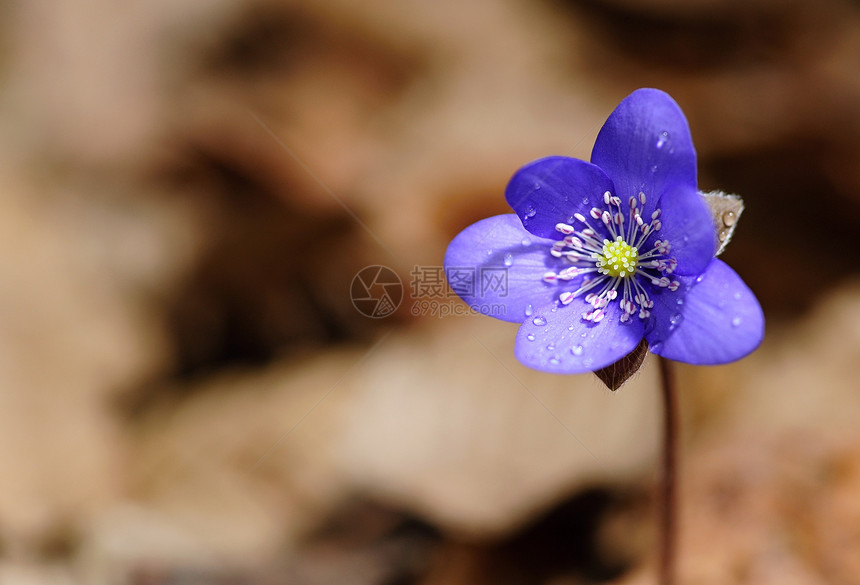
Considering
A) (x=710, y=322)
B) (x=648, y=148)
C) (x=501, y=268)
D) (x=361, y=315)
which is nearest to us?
(x=710, y=322)

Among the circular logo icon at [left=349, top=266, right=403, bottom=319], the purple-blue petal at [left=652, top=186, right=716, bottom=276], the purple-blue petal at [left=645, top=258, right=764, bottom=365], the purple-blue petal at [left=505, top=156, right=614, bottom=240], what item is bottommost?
the purple-blue petal at [left=645, top=258, right=764, bottom=365]

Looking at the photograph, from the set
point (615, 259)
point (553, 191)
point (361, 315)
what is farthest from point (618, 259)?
point (361, 315)

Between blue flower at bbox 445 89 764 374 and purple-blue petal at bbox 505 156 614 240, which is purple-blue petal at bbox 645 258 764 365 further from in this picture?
purple-blue petal at bbox 505 156 614 240

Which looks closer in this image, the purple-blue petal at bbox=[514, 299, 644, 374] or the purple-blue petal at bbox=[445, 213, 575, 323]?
the purple-blue petal at bbox=[514, 299, 644, 374]

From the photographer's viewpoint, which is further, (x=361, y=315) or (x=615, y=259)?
(x=361, y=315)

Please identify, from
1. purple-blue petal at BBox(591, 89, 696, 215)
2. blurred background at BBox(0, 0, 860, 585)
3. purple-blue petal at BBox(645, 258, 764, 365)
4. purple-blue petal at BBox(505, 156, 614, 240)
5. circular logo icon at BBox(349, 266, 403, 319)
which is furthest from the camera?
circular logo icon at BBox(349, 266, 403, 319)

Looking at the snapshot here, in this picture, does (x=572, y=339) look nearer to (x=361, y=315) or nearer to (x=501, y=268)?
(x=501, y=268)

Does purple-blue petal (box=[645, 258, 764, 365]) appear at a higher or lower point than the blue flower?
lower


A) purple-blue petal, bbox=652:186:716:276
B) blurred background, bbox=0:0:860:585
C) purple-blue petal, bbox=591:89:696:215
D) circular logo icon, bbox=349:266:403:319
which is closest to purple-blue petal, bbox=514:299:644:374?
purple-blue petal, bbox=652:186:716:276

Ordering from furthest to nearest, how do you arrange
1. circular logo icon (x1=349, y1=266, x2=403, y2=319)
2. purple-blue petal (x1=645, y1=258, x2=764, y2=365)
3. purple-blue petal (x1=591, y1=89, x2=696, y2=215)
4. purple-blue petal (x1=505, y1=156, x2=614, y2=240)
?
circular logo icon (x1=349, y1=266, x2=403, y2=319) → purple-blue petal (x1=505, y1=156, x2=614, y2=240) → purple-blue petal (x1=591, y1=89, x2=696, y2=215) → purple-blue petal (x1=645, y1=258, x2=764, y2=365)
